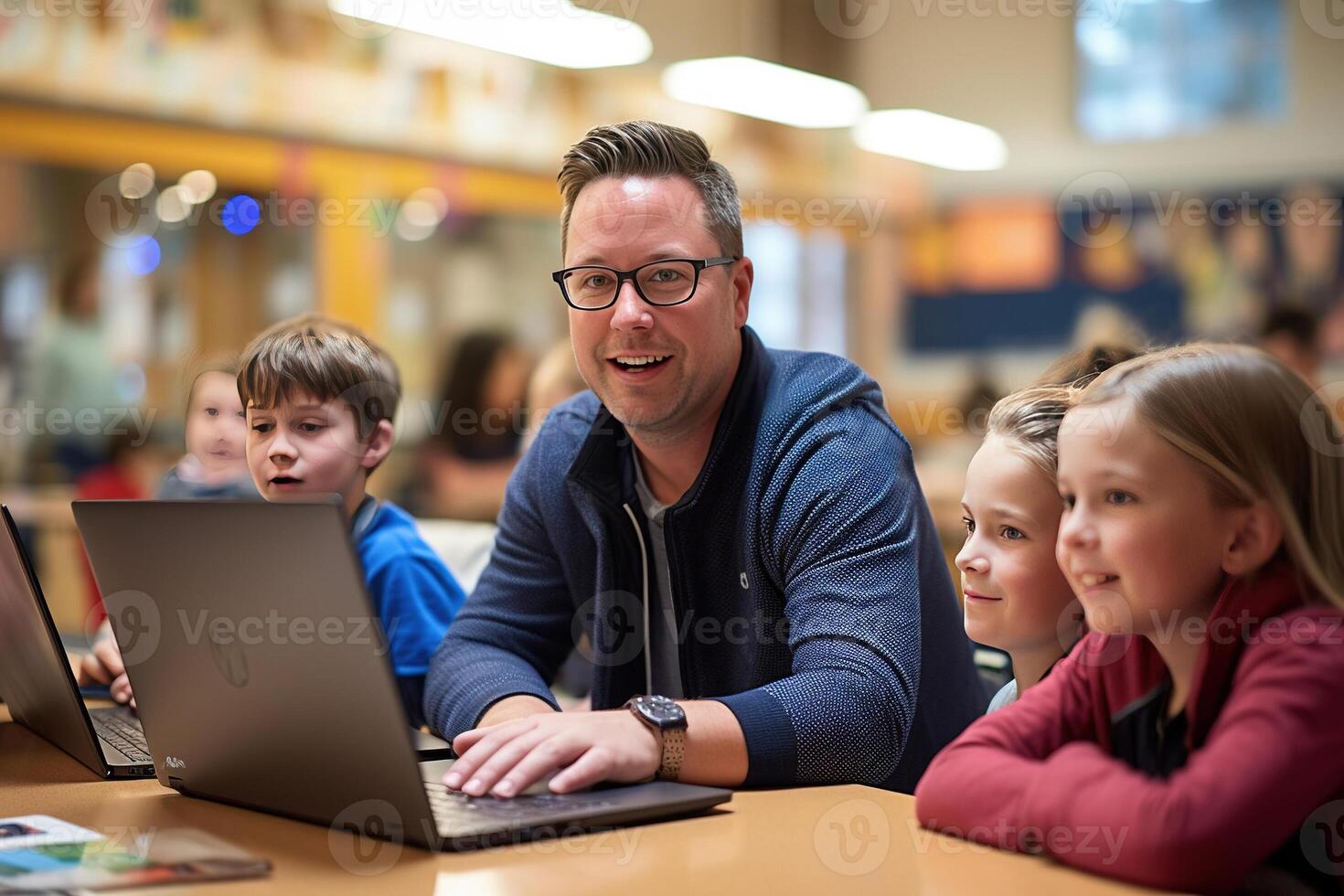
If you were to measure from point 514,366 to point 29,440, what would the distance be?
164 centimetres

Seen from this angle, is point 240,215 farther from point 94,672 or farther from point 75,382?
point 94,672

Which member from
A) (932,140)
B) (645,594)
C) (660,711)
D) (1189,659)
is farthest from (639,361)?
(932,140)

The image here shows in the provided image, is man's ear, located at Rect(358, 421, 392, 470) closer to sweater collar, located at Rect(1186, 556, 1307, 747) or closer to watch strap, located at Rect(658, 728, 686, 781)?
watch strap, located at Rect(658, 728, 686, 781)

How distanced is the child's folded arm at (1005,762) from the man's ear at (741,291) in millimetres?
701

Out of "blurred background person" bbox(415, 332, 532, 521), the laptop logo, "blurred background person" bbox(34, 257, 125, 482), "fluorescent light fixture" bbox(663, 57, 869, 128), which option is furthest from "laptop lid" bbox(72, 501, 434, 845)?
"blurred background person" bbox(34, 257, 125, 482)

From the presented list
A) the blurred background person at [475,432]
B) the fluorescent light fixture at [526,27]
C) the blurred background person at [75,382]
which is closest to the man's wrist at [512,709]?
the fluorescent light fixture at [526,27]

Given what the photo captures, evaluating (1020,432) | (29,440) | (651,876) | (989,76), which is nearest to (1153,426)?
(1020,432)

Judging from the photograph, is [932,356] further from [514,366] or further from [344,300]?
[344,300]

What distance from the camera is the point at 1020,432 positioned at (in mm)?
1355

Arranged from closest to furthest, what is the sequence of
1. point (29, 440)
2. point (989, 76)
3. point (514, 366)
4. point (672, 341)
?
point (672, 341)
point (29, 440)
point (514, 366)
point (989, 76)

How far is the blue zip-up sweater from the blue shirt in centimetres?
11

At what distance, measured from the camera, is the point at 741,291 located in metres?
1.69

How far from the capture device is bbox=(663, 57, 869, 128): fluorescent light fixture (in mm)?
4078

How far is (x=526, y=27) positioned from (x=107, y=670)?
2.32 metres
